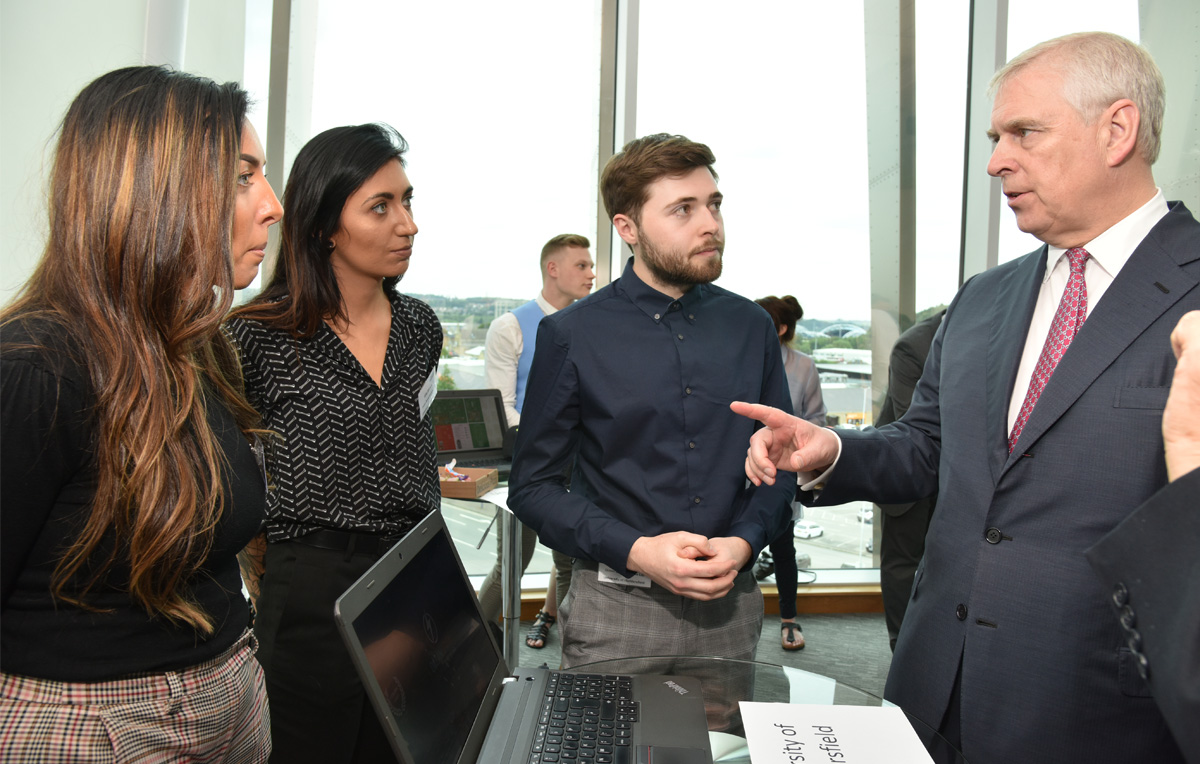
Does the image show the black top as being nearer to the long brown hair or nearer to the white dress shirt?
the long brown hair

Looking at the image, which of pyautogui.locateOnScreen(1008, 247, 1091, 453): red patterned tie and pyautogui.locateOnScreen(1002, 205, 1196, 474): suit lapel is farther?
pyautogui.locateOnScreen(1008, 247, 1091, 453): red patterned tie

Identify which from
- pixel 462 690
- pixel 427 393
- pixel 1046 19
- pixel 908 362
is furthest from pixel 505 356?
pixel 1046 19

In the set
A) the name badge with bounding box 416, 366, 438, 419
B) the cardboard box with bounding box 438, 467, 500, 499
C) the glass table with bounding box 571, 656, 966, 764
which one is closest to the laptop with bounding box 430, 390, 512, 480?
the cardboard box with bounding box 438, 467, 500, 499

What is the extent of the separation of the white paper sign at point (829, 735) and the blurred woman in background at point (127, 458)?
74 cm

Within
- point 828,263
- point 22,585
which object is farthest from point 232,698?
point 828,263

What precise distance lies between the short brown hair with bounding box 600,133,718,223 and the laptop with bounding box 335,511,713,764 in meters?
0.91

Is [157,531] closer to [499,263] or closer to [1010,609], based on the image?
[1010,609]

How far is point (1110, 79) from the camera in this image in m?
1.28

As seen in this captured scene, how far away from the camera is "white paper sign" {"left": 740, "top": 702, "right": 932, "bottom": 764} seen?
39.6 inches

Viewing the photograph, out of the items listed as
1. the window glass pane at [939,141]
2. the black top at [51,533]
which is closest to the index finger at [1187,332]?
the black top at [51,533]

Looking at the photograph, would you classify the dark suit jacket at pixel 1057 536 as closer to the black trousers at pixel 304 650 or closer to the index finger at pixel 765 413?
the index finger at pixel 765 413

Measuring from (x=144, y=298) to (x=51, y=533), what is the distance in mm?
305

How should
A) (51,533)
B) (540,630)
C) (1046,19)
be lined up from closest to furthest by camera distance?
(51,533) → (540,630) → (1046,19)

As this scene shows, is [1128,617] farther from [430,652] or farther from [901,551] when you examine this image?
[901,551]
